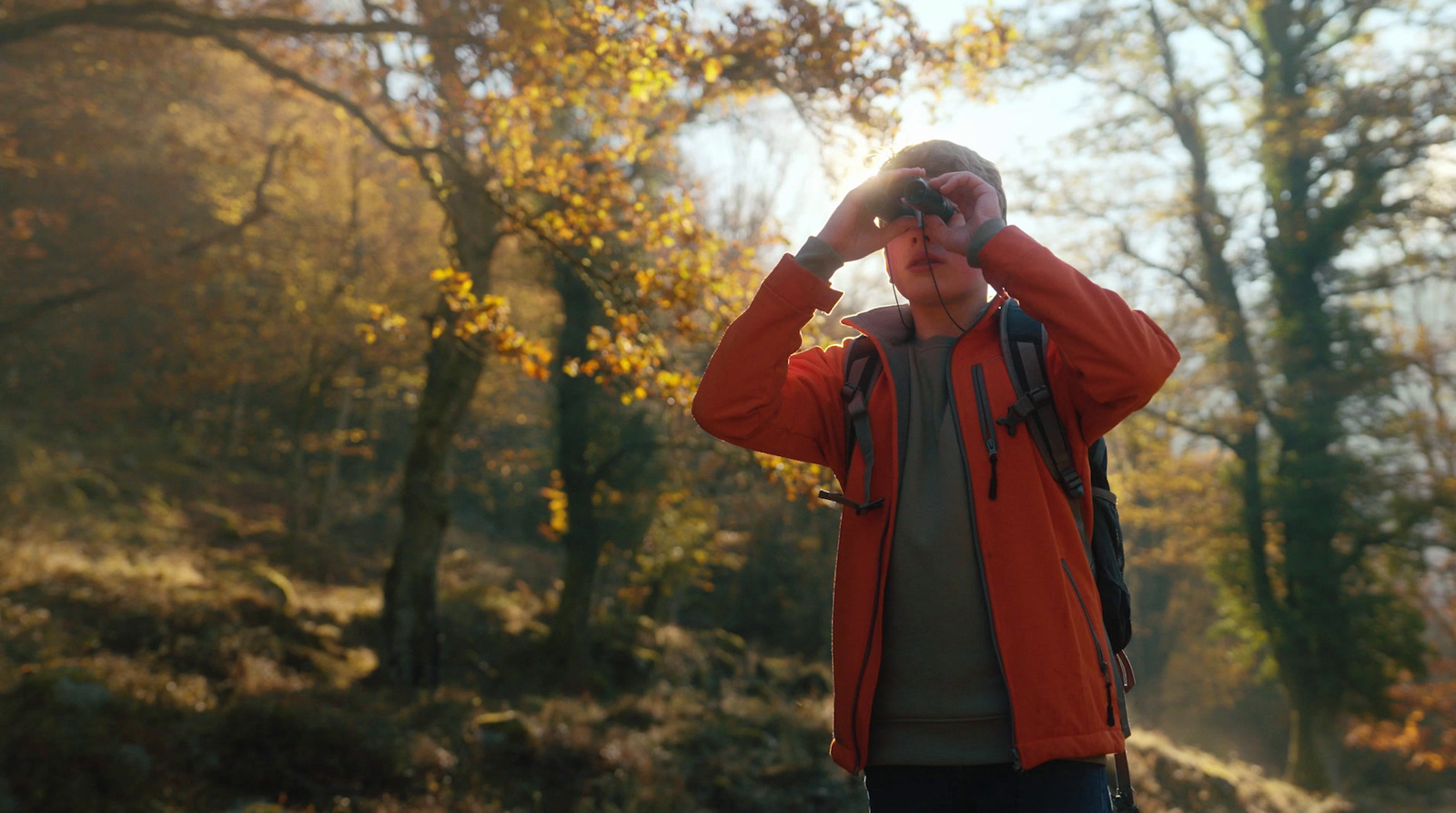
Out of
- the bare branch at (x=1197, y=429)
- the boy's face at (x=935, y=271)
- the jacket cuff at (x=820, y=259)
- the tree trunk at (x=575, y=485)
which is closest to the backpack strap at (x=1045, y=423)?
the boy's face at (x=935, y=271)

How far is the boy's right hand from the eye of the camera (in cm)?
190

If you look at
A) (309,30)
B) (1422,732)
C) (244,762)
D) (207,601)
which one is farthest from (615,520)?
(1422,732)

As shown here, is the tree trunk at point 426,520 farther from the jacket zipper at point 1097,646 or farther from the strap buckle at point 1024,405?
the jacket zipper at point 1097,646

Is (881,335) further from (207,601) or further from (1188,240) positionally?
(1188,240)

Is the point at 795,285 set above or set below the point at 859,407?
above

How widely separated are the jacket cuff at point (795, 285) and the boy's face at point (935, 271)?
17cm

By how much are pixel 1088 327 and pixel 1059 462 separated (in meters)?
0.26

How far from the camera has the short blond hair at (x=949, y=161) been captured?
6.26 ft

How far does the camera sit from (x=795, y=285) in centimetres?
190

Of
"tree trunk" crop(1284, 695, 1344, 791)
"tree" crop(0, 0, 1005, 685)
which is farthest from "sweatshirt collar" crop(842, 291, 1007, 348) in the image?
"tree trunk" crop(1284, 695, 1344, 791)

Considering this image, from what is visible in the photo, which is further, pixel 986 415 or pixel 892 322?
pixel 892 322

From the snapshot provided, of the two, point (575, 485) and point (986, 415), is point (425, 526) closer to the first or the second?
point (575, 485)

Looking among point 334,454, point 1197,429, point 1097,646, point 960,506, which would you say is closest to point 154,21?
point 960,506

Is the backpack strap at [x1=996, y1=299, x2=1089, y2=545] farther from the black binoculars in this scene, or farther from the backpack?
the black binoculars
